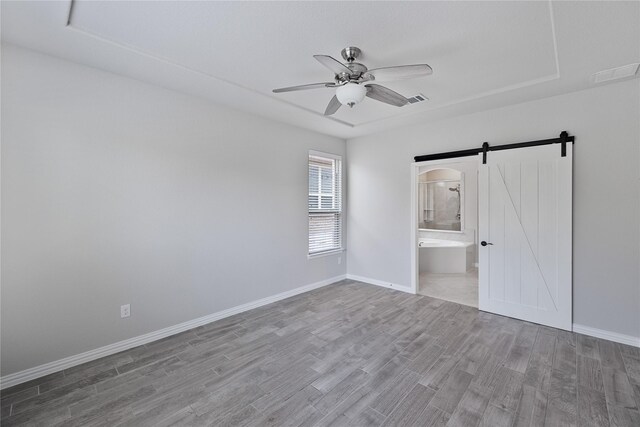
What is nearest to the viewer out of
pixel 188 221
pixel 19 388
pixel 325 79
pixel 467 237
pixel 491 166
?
pixel 19 388

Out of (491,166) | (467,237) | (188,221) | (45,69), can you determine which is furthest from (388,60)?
(467,237)

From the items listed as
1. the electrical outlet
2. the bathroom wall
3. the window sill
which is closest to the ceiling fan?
the electrical outlet

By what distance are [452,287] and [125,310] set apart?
15.5ft

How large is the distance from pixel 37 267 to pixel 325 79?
3088 mm

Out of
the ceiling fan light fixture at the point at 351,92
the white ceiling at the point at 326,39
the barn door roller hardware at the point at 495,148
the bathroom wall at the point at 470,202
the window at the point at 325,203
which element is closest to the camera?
the white ceiling at the point at 326,39

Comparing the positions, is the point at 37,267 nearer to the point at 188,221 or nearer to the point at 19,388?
the point at 19,388

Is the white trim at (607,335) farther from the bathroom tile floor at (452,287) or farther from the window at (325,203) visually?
the window at (325,203)

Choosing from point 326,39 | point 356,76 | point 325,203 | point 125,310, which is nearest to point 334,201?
point 325,203

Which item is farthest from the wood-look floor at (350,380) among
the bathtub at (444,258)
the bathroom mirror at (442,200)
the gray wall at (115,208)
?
the bathroom mirror at (442,200)

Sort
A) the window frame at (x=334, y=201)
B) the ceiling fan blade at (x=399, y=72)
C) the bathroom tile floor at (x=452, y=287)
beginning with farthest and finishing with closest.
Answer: the window frame at (x=334, y=201), the bathroom tile floor at (x=452, y=287), the ceiling fan blade at (x=399, y=72)

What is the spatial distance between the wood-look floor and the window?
1.82 meters

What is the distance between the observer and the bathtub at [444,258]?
5773 millimetres

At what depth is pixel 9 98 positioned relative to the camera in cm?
218

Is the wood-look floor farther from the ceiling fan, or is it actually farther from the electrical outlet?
the ceiling fan
